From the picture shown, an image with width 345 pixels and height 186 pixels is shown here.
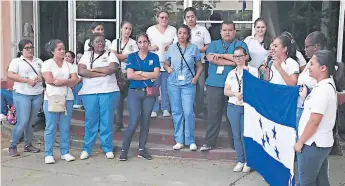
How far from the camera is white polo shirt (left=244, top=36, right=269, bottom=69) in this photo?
19.9 ft

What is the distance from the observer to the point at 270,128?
460 centimetres

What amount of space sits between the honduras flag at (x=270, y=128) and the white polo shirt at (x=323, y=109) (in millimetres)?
349

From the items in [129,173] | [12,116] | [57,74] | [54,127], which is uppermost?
[57,74]

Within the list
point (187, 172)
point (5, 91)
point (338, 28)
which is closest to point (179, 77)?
point (187, 172)

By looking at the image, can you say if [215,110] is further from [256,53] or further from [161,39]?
[161,39]

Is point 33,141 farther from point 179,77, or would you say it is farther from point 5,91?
point 179,77

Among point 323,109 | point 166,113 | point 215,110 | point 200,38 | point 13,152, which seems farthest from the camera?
point 166,113

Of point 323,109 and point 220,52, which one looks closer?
point 323,109

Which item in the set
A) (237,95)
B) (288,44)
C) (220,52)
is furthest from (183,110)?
(288,44)

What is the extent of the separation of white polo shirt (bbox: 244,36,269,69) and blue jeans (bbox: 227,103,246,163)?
0.78 meters

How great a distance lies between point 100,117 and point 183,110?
1.15 meters

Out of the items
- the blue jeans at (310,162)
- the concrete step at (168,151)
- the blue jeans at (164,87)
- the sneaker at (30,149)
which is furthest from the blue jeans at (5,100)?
the blue jeans at (310,162)

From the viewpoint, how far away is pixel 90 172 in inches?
228

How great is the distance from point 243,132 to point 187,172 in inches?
34.7
